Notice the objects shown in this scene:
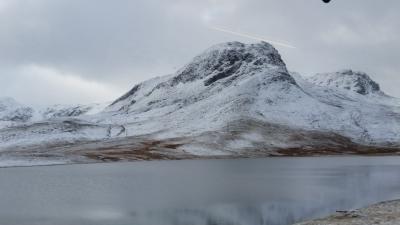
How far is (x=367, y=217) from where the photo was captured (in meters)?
37.0

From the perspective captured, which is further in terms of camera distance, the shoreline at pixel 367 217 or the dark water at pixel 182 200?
the dark water at pixel 182 200

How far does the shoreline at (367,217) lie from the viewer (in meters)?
34.5

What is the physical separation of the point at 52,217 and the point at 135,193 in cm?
1975

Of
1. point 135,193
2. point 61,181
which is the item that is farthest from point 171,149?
point 135,193

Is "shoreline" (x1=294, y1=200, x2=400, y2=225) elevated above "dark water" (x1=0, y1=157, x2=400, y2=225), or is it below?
above

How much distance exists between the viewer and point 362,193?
6131 centimetres

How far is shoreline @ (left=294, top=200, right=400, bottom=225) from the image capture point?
3447 centimetres

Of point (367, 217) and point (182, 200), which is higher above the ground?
point (367, 217)

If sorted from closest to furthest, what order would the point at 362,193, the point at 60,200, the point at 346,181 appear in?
1. the point at 60,200
2. the point at 362,193
3. the point at 346,181

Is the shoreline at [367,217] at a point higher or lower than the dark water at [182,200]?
higher

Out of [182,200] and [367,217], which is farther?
[182,200]

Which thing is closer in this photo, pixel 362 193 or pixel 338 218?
pixel 338 218

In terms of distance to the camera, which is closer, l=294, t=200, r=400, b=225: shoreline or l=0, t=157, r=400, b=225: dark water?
l=294, t=200, r=400, b=225: shoreline

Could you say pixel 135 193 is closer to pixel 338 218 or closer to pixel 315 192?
pixel 315 192
